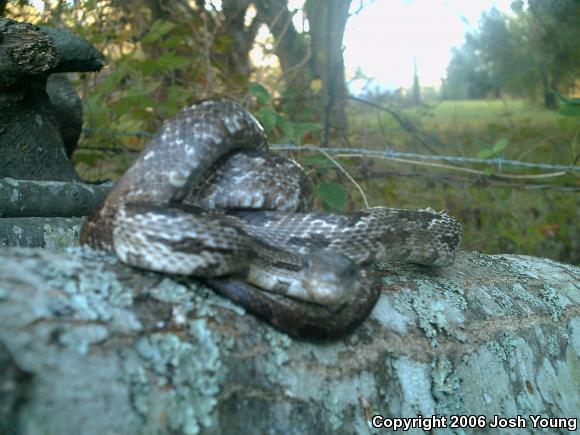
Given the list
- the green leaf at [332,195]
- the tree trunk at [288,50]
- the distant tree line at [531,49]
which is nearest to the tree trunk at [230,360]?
the green leaf at [332,195]

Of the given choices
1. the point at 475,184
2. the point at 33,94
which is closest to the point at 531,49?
the point at 475,184

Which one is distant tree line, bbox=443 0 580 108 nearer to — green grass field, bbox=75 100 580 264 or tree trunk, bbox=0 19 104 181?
green grass field, bbox=75 100 580 264

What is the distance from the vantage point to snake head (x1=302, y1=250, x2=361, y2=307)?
2.50 metres

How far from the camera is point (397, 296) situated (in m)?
2.96

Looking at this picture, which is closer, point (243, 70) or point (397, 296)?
point (397, 296)

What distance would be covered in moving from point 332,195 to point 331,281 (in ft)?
7.63

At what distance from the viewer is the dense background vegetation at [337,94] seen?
6.08 metres

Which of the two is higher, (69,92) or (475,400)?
(69,92)

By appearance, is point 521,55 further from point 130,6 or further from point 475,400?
point 475,400

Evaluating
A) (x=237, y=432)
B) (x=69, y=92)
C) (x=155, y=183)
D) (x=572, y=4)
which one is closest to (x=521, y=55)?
(x=572, y=4)

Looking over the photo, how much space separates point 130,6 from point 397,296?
19.5ft

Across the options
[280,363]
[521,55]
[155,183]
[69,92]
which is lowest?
[280,363]

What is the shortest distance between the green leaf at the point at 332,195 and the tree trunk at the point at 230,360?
1.50m

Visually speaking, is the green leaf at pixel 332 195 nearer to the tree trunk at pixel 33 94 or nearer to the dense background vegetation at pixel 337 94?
the dense background vegetation at pixel 337 94
